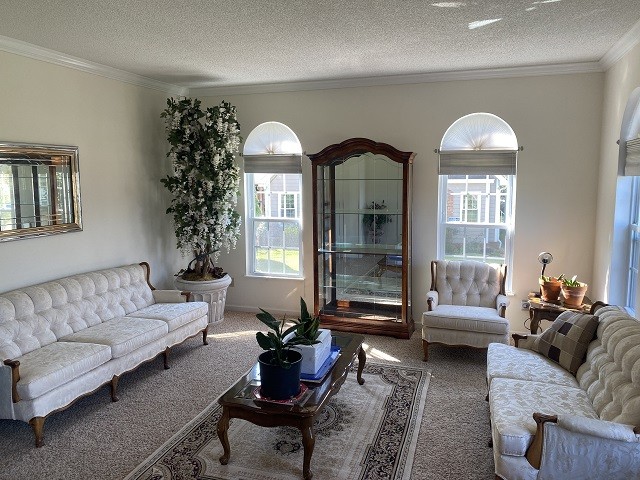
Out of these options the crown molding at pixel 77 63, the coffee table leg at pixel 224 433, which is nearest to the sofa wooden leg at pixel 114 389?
the coffee table leg at pixel 224 433

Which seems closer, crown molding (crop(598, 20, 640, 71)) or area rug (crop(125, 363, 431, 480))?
area rug (crop(125, 363, 431, 480))

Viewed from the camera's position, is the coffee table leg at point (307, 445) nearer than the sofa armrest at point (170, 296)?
Yes

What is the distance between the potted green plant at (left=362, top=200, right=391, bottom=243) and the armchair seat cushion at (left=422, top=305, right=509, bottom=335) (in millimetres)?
1092

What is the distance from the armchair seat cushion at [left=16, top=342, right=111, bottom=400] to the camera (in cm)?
309

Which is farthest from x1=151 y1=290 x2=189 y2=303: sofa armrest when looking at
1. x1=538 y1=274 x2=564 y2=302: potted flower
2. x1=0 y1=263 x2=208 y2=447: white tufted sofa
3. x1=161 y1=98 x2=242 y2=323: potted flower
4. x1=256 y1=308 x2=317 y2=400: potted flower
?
x1=538 y1=274 x2=564 y2=302: potted flower

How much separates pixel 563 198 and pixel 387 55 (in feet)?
7.54

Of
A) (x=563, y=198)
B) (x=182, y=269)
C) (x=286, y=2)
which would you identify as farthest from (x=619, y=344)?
(x=182, y=269)

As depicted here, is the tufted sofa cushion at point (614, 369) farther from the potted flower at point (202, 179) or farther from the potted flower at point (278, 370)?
the potted flower at point (202, 179)

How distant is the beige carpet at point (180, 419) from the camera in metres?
2.92

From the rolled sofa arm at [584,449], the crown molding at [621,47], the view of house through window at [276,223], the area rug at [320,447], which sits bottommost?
the area rug at [320,447]

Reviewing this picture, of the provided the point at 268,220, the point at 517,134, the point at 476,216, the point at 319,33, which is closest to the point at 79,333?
the point at 268,220

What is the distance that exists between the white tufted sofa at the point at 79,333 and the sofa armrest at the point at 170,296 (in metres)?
0.01

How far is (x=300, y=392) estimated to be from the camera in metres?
2.93

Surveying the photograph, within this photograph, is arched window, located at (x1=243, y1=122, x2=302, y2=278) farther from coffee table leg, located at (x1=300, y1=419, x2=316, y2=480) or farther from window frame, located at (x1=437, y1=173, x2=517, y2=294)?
coffee table leg, located at (x1=300, y1=419, x2=316, y2=480)
